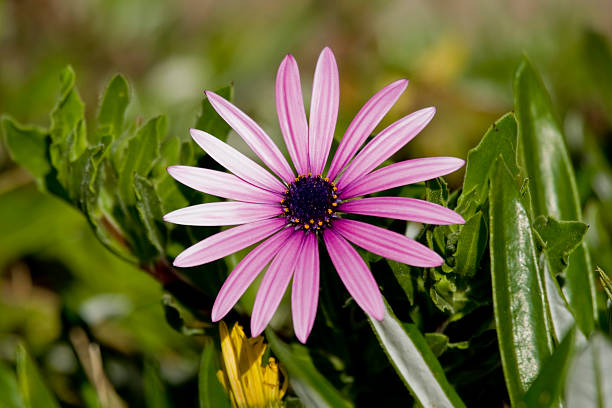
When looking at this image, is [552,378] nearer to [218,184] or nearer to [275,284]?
[275,284]

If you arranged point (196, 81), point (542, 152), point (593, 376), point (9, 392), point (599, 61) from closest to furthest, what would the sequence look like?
point (593, 376), point (542, 152), point (9, 392), point (599, 61), point (196, 81)

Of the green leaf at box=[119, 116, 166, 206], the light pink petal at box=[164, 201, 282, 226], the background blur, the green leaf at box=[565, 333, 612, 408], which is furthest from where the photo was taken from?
the background blur

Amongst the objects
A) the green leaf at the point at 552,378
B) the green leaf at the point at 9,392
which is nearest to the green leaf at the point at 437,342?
the green leaf at the point at 552,378

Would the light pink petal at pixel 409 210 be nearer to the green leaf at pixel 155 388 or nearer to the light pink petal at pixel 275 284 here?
the light pink petal at pixel 275 284

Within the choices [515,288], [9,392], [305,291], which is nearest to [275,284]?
[305,291]

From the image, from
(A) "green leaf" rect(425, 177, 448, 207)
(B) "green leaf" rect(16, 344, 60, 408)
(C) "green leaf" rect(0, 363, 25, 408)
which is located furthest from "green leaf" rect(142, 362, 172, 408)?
(A) "green leaf" rect(425, 177, 448, 207)

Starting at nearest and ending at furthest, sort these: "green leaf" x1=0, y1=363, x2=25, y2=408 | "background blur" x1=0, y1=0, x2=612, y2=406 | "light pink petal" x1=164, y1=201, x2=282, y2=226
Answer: "light pink petal" x1=164, y1=201, x2=282, y2=226 < "green leaf" x1=0, y1=363, x2=25, y2=408 < "background blur" x1=0, y1=0, x2=612, y2=406

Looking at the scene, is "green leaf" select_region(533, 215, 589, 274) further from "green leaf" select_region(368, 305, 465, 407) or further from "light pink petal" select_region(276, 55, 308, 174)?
"light pink petal" select_region(276, 55, 308, 174)

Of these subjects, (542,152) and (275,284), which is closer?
(275,284)
